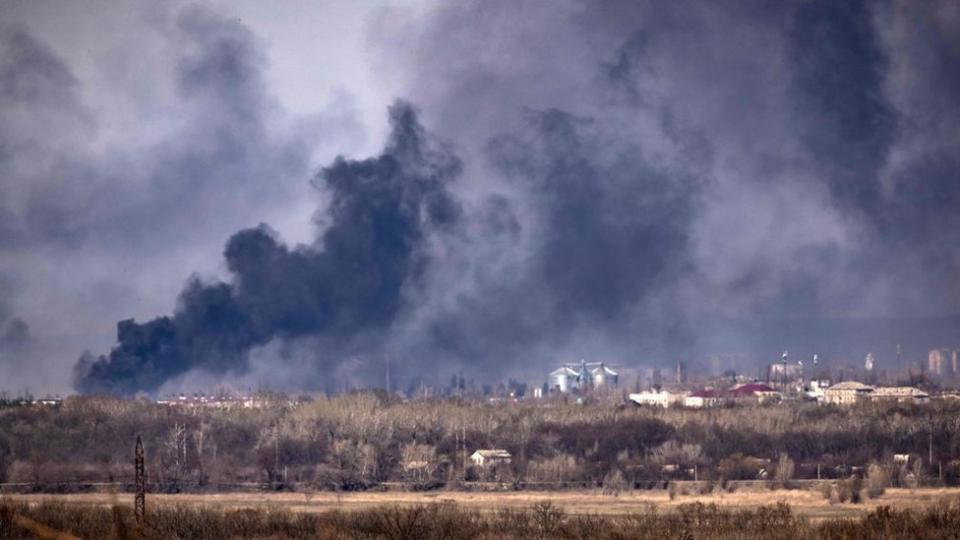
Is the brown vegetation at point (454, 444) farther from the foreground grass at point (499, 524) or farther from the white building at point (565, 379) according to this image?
the white building at point (565, 379)

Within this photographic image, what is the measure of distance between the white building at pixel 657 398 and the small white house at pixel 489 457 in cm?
3316

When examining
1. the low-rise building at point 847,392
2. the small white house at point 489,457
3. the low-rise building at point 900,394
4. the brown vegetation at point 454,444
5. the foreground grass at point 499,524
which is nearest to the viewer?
the foreground grass at point 499,524

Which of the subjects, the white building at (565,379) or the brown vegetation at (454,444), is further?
the white building at (565,379)

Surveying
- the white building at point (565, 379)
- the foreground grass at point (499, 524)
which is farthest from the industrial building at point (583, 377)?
the foreground grass at point (499, 524)

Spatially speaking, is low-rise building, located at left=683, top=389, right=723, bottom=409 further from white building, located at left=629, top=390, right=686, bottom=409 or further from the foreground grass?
the foreground grass

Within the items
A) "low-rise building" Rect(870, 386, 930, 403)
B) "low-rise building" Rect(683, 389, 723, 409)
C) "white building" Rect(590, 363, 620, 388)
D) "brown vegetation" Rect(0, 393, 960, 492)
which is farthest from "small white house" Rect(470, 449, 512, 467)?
"white building" Rect(590, 363, 620, 388)

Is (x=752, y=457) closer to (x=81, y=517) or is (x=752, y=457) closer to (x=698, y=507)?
(x=698, y=507)

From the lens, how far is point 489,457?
252ft

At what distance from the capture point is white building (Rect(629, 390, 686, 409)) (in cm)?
11578

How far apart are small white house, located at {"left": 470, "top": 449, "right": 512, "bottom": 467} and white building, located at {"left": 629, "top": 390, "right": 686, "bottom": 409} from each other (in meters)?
33.2

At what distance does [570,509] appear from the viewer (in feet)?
179

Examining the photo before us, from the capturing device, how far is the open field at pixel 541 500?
54594 millimetres

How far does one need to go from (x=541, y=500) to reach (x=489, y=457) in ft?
57.2

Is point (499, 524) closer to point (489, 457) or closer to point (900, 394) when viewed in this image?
point (489, 457)
